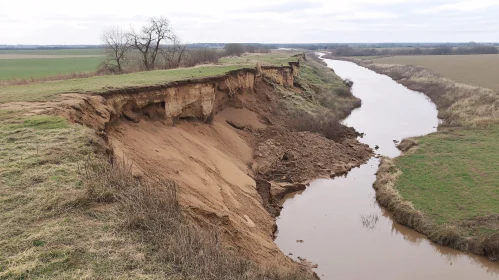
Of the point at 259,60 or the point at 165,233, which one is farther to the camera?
the point at 259,60

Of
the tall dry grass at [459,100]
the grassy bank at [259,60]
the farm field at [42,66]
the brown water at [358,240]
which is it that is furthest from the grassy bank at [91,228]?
the tall dry grass at [459,100]

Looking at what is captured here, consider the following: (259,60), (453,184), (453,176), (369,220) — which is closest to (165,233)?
(369,220)

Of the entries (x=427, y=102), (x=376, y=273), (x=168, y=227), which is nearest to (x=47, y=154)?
(x=168, y=227)

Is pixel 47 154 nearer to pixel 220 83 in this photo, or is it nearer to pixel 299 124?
pixel 220 83

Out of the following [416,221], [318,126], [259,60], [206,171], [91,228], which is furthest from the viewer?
[259,60]

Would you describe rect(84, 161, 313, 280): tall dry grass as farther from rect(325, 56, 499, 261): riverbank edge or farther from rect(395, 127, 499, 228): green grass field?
rect(395, 127, 499, 228): green grass field

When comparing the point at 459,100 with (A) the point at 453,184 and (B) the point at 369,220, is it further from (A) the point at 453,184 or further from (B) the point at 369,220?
(B) the point at 369,220

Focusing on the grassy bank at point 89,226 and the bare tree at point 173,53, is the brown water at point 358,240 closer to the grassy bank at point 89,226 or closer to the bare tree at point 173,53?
the grassy bank at point 89,226

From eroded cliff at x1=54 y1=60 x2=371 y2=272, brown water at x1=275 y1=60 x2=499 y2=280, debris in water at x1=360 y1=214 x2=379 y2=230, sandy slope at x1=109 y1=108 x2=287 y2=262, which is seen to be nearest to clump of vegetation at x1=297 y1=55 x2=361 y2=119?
eroded cliff at x1=54 y1=60 x2=371 y2=272
